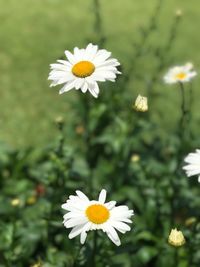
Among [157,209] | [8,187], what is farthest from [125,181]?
[8,187]

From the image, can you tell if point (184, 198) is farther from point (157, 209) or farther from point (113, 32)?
point (113, 32)

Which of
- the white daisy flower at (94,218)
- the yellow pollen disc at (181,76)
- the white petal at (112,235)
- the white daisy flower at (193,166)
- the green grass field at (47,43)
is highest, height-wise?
the green grass field at (47,43)

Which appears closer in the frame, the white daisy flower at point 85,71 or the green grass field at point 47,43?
the white daisy flower at point 85,71

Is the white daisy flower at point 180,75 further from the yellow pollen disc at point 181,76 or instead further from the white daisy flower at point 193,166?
the white daisy flower at point 193,166

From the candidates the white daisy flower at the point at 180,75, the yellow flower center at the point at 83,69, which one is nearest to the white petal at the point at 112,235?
the yellow flower center at the point at 83,69

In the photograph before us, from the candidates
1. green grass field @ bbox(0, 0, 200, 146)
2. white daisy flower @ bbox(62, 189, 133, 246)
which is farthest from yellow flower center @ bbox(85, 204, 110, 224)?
green grass field @ bbox(0, 0, 200, 146)

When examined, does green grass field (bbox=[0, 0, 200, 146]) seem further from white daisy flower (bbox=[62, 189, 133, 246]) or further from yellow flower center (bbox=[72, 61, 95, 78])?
white daisy flower (bbox=[62, 189, 133, 246])

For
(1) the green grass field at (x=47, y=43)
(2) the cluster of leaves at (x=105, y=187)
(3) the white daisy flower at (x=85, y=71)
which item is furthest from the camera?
(1) the green grass field at (x=47, y=43)
